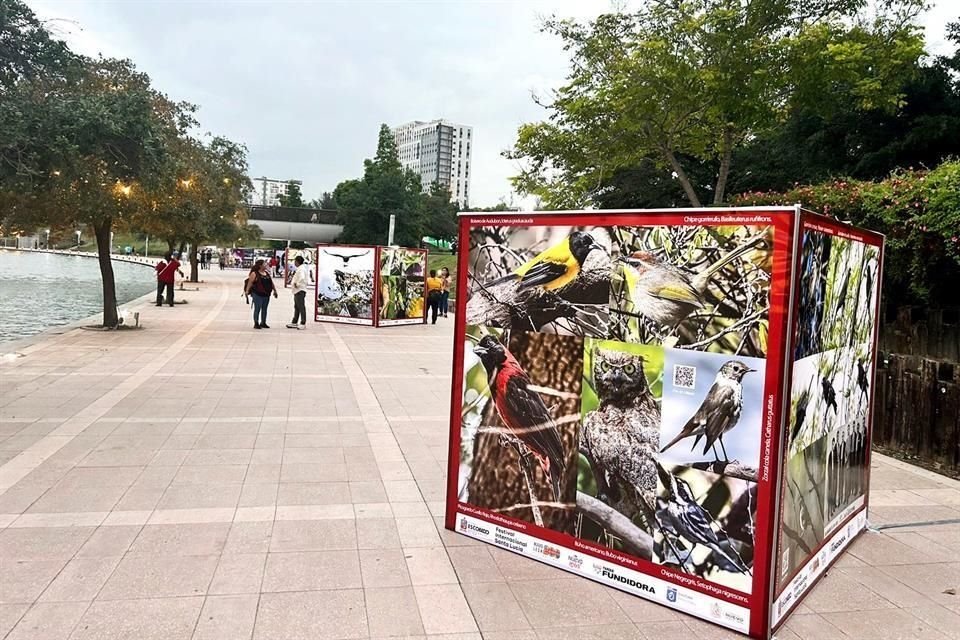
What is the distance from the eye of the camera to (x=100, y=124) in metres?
9.09

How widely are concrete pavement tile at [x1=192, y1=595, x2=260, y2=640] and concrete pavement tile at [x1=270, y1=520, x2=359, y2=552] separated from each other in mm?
618

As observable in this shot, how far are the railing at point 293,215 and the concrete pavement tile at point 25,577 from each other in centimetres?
6773

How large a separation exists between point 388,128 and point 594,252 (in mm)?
74957

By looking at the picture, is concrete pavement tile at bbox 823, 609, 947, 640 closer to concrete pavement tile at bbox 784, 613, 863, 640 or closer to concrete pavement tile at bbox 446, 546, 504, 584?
concrete pavement tile at bbox 784, 613, 863, 640

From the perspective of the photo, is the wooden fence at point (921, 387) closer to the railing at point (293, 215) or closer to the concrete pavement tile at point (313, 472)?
the concrete pavement tile at point (313, 472)

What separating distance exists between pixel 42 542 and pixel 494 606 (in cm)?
267

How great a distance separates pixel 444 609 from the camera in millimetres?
3379

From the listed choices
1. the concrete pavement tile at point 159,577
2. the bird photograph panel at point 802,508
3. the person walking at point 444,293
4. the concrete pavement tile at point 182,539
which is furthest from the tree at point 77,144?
the person walking at point 444,293

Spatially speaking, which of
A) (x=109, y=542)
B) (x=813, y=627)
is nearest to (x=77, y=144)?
(x=109, y=542)

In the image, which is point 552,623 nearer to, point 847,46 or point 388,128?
point 847,46

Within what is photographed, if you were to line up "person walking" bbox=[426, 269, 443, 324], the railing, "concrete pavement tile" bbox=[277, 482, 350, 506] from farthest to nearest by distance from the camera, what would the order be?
the railing
"person walking" bbox=[426, 269, 443, 324]
"concrete pavement tile" bbox=[277, 482, 350, 506]

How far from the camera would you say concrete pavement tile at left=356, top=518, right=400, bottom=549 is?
4129mm

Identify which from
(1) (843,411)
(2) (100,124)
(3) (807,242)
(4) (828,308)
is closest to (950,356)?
(1) (843,411)

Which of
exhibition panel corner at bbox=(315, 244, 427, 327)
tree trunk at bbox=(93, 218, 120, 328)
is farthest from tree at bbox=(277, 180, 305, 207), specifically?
tree trunk at bbox=(93, 218, 120, 328)
